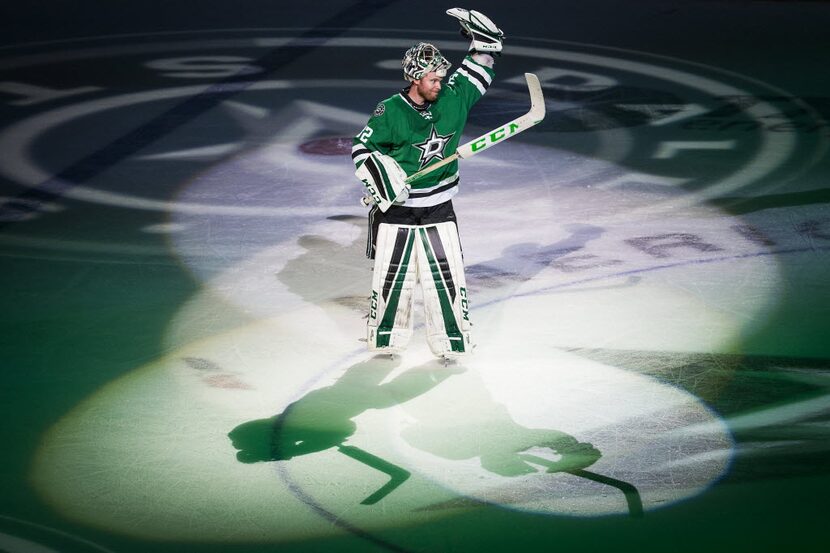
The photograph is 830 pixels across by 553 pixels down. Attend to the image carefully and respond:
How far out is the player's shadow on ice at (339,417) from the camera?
19.7 ft

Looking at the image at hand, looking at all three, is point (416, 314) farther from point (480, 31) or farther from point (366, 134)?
point (480, 31)

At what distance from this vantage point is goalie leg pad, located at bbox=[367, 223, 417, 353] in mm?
6934

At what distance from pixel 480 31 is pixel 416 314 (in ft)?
5.84

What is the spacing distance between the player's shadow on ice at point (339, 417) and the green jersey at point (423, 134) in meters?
0.93

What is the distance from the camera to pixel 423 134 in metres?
6.72

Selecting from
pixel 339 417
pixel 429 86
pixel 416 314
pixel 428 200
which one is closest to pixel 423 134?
pixel 429 86

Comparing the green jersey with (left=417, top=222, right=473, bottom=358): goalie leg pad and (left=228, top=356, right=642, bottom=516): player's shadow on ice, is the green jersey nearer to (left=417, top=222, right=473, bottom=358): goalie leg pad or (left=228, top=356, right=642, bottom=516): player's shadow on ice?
(left=417, top=222, right=473, bottom=358): goalie leg pad

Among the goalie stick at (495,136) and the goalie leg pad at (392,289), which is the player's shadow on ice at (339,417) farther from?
the goalie stick at (495,136)

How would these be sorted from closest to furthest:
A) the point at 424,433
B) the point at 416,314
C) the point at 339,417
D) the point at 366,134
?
the point at 424,433 → the point at 339,417 → the point at 366,134 → the point at 416,314

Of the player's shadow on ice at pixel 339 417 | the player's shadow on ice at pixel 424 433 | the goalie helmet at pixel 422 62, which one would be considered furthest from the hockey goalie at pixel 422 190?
the player's shadow on ice at pixel 424 433

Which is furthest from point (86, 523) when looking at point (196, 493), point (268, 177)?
point (268, 177)

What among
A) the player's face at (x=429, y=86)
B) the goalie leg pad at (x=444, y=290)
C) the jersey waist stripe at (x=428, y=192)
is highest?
the player's face at (x=429, y=86)

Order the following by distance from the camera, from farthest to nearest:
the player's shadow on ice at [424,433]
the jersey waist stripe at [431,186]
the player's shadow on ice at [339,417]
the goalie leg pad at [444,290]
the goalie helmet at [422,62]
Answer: the goalie leg pad at [444,290] < the jersey waist stripe at [431,186] < the goalie helmet at [422,62] < the player's shadow on ice at [339,417] < the player's shadow on ice at [424,433]

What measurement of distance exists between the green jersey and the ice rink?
3.29 feet
